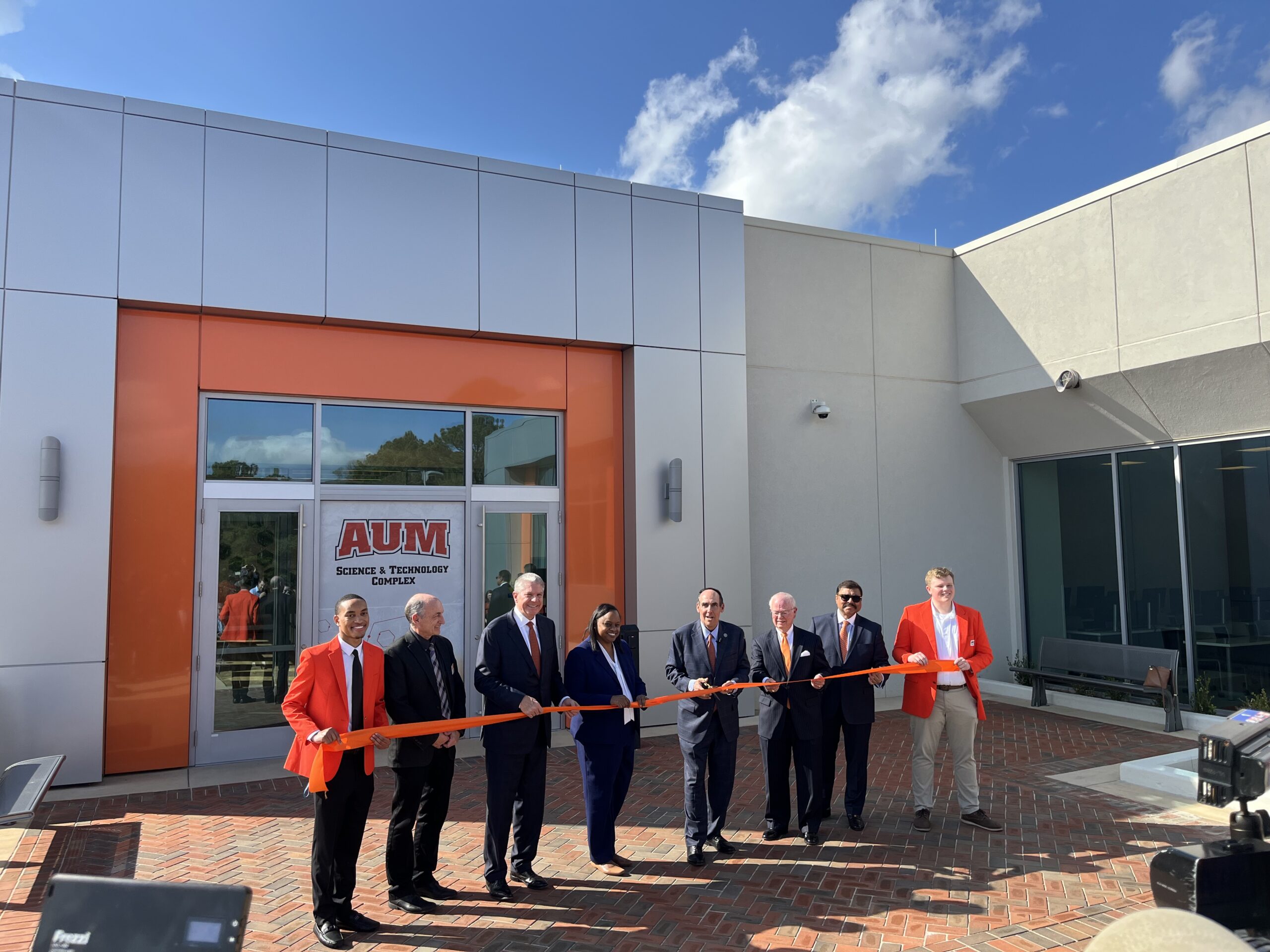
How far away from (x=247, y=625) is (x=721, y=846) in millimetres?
5310

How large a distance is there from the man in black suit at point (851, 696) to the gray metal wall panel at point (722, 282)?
4.97 meters

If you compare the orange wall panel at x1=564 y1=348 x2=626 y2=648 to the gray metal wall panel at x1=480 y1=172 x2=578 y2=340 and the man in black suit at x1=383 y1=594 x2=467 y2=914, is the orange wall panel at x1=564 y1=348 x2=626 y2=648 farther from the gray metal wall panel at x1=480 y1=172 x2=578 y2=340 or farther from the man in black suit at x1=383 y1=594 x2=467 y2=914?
the man in black suit at x1=383 y1=594 x2=467 y2=914

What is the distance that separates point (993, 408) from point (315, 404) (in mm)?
9287

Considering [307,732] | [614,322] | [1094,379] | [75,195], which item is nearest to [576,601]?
[614,322]

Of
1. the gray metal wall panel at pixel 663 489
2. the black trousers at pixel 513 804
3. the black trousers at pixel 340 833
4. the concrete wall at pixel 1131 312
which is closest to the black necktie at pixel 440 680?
the black trousers at pixel 513 804

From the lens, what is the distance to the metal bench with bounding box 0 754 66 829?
5.19 metres

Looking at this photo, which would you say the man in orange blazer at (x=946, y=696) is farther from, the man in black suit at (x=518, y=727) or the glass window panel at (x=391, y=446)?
the glass window panel at (x=391, y=446)

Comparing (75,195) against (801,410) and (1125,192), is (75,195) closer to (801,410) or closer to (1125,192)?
(801,410)

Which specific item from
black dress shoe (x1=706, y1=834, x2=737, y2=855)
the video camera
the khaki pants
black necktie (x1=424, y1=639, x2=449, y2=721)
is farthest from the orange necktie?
the video camera

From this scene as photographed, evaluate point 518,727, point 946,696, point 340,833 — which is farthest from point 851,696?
point 340,833

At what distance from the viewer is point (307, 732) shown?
447 centimetres

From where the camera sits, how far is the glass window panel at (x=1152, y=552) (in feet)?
35.7

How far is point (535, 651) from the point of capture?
17.9 feet

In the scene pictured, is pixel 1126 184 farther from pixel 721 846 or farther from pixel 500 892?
pixel 500 892
